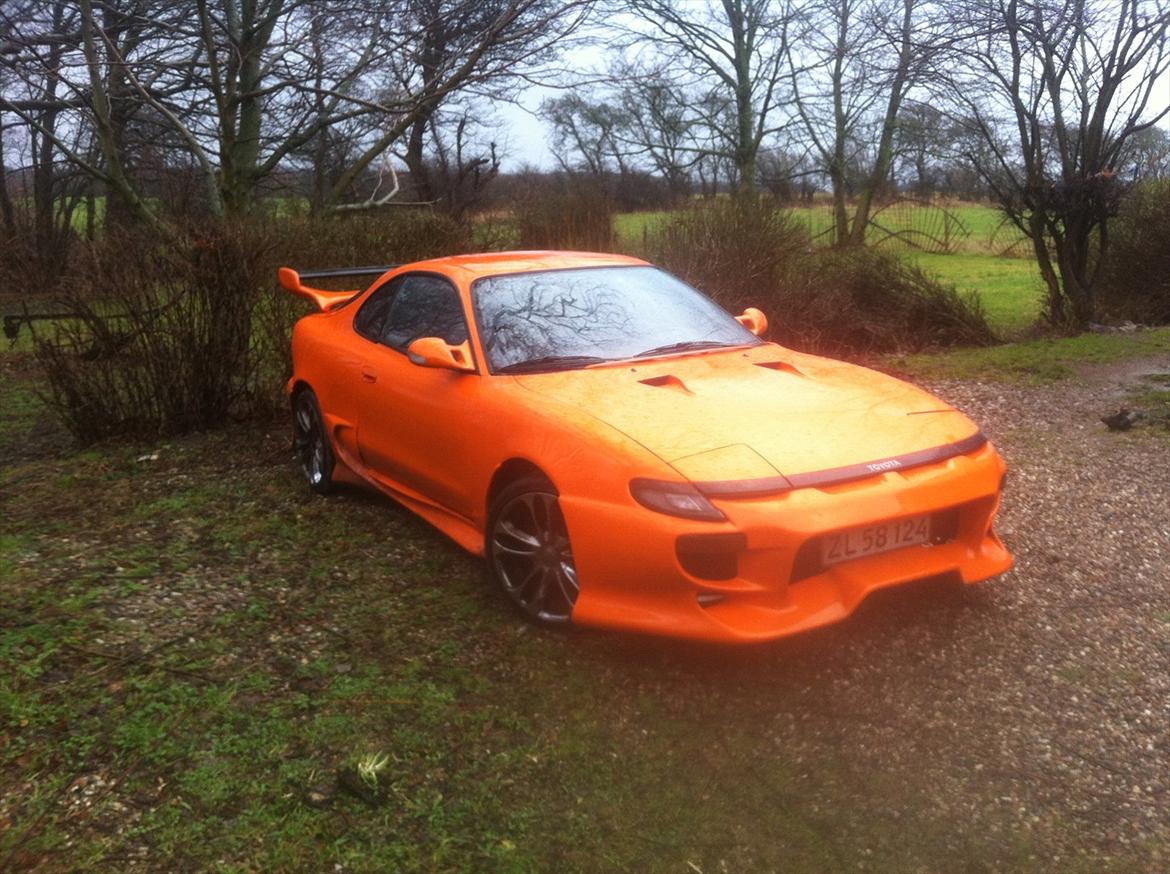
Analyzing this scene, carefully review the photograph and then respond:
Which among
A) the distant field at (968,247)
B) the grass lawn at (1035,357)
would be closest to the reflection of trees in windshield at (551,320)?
the grass lawn at (1035,357)

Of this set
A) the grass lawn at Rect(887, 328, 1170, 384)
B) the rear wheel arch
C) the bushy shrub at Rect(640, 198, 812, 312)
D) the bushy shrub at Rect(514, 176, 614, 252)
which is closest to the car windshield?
the rear wheel arch

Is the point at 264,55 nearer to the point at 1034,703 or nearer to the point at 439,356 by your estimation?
the point at 439,356

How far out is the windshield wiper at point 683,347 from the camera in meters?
4.60

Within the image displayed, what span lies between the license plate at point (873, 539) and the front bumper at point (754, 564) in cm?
3

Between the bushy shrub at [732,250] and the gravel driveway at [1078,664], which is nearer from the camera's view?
the gravel driveway at [1078,664]

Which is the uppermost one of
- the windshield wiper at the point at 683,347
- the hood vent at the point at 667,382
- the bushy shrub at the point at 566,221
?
the bushy shrub at the point at 566,221

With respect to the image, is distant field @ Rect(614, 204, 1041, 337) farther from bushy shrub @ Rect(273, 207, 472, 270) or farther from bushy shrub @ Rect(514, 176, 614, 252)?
bushy shrub @ Rect(273, 207, 472, 270)

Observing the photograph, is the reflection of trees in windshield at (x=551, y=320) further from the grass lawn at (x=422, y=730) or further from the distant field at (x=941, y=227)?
the distant field at (x=941, y=227)

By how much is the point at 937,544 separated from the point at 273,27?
10.8 meters

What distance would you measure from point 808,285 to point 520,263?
243 inches

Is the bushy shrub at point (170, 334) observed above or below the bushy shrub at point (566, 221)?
below

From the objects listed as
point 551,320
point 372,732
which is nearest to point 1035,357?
point 551,320

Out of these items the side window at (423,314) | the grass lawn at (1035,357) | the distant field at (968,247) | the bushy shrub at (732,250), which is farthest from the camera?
the distant field at (968,247)

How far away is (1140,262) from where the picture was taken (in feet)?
44.2
